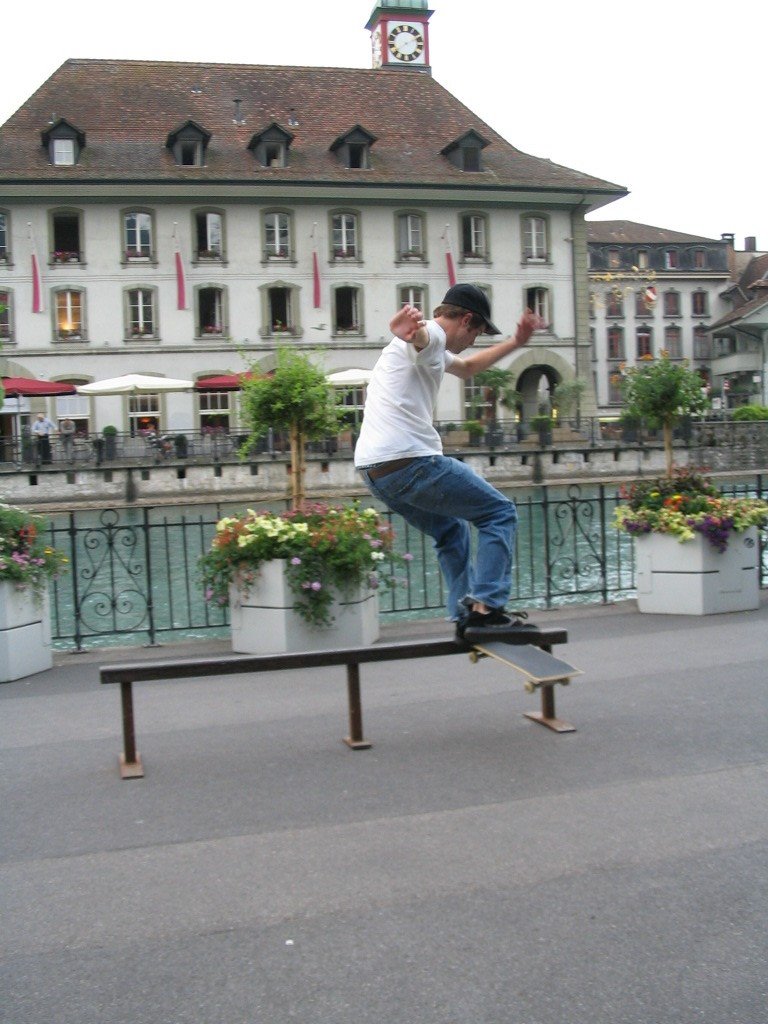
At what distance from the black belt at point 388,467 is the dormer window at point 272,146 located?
45.6 metres

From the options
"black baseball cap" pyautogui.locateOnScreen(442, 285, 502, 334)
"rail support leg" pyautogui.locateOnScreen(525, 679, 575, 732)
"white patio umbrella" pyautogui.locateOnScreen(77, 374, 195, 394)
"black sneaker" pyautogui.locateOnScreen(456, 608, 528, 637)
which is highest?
"white patio umbrella" pyautogui.locateOnScreen(77, 374, 195, 394)

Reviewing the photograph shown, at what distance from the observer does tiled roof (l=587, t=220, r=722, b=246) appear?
8919 cm

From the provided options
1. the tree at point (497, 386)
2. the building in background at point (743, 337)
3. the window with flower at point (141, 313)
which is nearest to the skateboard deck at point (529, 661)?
the tree at point (497, 386)

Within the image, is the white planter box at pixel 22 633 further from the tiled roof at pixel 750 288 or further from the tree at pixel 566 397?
the tiled roof at pixel 750 288

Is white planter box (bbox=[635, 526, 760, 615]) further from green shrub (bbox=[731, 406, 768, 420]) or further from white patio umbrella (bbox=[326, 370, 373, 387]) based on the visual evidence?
green shrub (bbox=[731, 406, 768, 420])

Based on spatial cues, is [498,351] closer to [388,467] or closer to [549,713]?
[388,467]

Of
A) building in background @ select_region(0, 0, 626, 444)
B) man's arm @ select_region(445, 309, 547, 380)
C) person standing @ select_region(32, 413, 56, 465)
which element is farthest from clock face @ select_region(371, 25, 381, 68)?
man's arm @ select_region(445, 309, 547, 380)

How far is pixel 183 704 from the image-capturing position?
718 cm

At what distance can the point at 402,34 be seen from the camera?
67.4 m

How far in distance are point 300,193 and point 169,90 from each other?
28.9 ft

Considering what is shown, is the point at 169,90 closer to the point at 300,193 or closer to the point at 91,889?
the point at 300,193

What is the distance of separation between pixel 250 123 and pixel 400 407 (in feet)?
159

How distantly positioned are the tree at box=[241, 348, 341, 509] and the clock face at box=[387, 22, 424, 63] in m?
61.2

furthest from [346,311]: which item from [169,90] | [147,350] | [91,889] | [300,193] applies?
[91,889]
